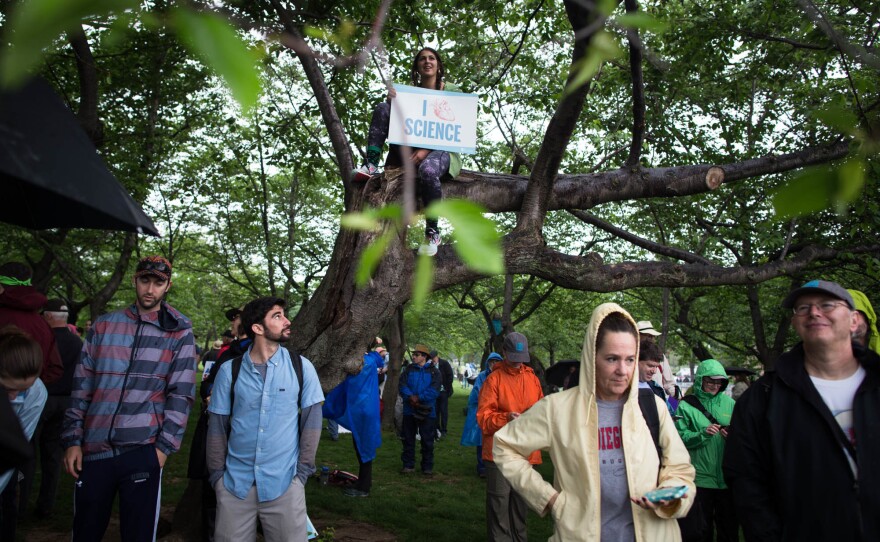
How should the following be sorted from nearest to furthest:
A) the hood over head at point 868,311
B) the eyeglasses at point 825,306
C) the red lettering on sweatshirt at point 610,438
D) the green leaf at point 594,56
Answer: the green leaf at point 594,56 < the eyeglasses at point 825,306 < the red lettering on sweatshirt at point 610,438 < the hood over head at point 868,311

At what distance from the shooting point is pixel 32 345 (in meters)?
3.80

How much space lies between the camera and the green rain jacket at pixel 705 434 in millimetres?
5152

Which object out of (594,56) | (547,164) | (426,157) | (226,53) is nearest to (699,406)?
(547,164)

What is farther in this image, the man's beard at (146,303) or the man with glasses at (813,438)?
the man's beard at (146,303)

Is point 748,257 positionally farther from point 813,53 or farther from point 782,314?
point 813,53

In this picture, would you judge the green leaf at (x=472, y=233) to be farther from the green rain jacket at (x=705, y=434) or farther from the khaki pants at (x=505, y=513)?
the khaki pants at (x=505, y=513)

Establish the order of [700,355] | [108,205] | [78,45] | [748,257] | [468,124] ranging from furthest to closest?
[700,355] < [748,257] < [78,45] < [468,124] < [108,205]

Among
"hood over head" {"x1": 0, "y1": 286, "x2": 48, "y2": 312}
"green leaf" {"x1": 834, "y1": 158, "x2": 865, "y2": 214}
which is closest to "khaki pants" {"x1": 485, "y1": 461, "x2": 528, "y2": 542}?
"hood over head" {"x1": 0, "y1": 286, "x2": 48, "y2": 312}

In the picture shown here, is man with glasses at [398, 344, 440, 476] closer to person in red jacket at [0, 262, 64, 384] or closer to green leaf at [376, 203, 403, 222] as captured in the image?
person in red jacket at [0, 262, 64, 384]

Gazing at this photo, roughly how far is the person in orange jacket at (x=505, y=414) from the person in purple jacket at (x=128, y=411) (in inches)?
105

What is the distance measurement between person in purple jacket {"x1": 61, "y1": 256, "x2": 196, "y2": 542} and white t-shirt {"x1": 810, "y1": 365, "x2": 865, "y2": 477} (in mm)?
3468

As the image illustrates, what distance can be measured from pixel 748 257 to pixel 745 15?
5.63m

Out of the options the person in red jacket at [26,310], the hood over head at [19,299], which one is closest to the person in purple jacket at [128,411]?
the person in red jacket at [26,310]

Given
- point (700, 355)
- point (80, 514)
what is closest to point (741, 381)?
point (700, 355)
